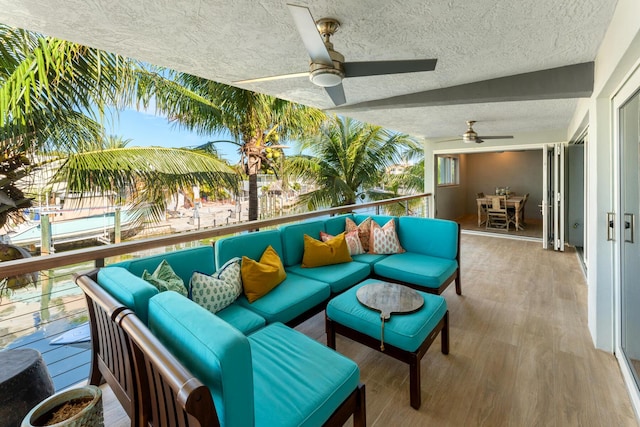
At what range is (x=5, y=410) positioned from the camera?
125cm

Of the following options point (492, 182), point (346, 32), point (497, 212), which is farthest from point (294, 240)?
point (492, 182)

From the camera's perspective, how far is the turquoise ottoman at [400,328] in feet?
5.44

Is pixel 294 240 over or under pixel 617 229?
under

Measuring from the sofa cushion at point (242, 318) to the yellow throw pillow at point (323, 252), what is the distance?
96 cm

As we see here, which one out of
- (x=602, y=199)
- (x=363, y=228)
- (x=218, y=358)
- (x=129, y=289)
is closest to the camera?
(x=218, y=358)

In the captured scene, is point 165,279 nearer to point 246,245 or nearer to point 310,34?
point 246,245

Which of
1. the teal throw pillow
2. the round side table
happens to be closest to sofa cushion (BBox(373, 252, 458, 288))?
the teal throw pillow

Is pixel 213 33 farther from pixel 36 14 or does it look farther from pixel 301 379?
pixel 301 379

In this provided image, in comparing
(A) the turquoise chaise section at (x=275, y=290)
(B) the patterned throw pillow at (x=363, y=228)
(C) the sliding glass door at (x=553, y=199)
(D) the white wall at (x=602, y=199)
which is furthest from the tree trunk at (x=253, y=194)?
(C) the sliding glass door at (x=553, y=199)

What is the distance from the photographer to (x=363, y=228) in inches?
134

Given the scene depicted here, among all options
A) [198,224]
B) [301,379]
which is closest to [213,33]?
[301,379]

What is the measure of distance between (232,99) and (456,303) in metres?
4.55

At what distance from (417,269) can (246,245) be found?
1633 mm

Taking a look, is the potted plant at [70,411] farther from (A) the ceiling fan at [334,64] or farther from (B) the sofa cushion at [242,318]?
(A) the ceiling fan at [334,64]
